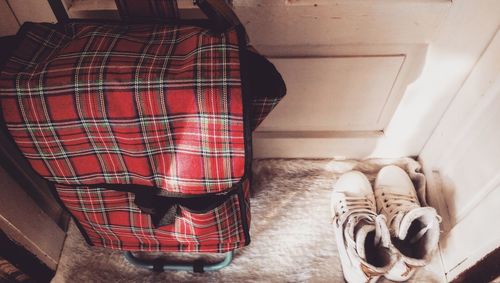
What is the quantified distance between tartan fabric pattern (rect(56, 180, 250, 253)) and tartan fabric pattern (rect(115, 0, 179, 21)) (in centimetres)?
34

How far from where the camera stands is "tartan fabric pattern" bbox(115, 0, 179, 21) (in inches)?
26.1

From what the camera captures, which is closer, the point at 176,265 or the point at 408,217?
the point at 408,217

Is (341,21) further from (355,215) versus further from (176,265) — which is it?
(176,265)

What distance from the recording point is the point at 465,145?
91 centimetres

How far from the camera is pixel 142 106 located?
0.59 m

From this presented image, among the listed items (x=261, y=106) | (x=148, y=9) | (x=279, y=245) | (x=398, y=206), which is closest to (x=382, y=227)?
(x=398, y=206)

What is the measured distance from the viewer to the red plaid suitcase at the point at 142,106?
59cm

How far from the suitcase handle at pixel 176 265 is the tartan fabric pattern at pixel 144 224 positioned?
0.12 meters

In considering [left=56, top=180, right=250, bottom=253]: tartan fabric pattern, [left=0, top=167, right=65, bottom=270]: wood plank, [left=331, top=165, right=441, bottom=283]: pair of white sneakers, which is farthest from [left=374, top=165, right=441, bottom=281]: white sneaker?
[left=0, top=167, right=65, bottom=270]: wood plank

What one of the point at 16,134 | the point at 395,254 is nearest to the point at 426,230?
Answer: the point at 395,254

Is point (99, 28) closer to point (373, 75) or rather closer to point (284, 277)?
point (373, 75)

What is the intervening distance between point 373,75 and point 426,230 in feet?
1.25

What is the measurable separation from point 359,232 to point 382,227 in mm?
52

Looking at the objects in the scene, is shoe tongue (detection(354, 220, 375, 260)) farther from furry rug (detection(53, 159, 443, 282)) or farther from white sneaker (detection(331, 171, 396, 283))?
furry rug (detection(53, 159, 443, 282))
